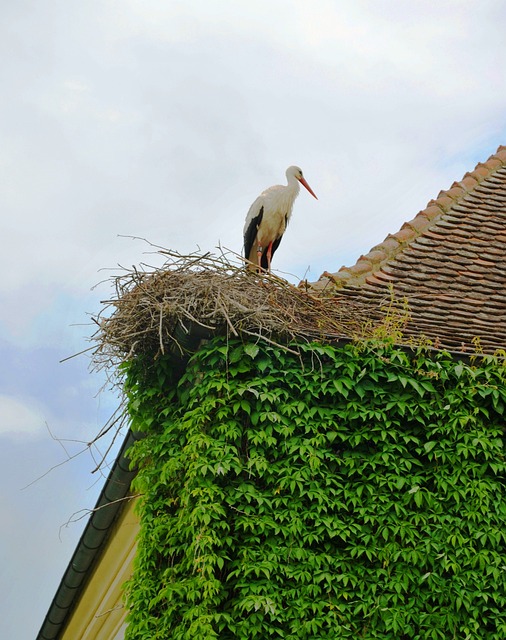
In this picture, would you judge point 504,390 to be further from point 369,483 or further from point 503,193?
point 503,193

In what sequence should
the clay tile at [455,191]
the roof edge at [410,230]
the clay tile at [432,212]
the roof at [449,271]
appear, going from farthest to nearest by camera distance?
1. the clay tile at [455,191]
2. the clay tile at [432,212]
3. the roof edge at [410,230]
4. the roof at [449,271]

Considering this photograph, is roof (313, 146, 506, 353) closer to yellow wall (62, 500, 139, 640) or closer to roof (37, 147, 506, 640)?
roof (37, 147, 506, 640)

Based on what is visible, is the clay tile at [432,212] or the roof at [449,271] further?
the clay tile at [432,212]

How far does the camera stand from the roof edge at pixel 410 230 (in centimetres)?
891

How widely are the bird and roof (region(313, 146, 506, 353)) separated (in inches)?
58.5

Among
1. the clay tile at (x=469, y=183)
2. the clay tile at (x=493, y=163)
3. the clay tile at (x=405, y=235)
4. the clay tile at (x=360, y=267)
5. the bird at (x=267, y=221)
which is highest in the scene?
the bird at (x=267, y=221)

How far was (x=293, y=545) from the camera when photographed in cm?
702

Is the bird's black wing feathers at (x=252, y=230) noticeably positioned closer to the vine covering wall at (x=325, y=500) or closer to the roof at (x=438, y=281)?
the roof at (x=438, y=281)

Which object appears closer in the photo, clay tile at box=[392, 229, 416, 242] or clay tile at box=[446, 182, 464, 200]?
clay tile at box=[392, 229, 416, 242]

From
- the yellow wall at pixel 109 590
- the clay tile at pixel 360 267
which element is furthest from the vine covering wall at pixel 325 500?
the yellow wall at pixel 109 590

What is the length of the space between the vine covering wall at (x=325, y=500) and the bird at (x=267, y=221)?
3.21 meters

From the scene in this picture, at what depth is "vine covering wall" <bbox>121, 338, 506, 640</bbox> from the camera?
6.85 metres

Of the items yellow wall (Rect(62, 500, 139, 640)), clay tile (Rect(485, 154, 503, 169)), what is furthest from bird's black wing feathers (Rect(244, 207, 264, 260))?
yellow wall (Rect(62, 500, 139, 640))

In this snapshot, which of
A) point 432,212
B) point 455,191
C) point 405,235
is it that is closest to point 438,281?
point 405,235
